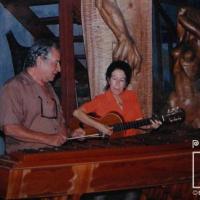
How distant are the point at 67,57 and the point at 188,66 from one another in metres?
1.61

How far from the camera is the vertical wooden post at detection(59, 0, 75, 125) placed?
234 inches

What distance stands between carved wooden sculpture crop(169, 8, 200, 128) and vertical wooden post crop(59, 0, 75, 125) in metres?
1.37

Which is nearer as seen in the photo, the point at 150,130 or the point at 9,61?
the point at 150,130

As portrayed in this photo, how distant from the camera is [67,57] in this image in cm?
600

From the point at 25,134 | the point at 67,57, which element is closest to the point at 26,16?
the point at 67,57

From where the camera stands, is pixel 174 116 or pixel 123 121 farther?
pixel 123 121

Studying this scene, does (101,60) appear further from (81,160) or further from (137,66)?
(81,160)

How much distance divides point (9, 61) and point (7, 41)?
0.70ft

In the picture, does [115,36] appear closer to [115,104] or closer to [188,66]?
[188,66]

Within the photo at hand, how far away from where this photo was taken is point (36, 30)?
573 cm

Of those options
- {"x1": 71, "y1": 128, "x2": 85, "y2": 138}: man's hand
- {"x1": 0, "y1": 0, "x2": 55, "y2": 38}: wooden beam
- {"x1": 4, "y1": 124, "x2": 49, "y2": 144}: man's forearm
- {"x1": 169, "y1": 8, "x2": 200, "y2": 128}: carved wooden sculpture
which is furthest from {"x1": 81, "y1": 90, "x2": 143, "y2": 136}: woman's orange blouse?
{"x1": 169, "y1": 8, "x2": 200, "y2": 128}: carved wooden sculpture

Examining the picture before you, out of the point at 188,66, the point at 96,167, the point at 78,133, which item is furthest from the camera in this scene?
the point at 188,66

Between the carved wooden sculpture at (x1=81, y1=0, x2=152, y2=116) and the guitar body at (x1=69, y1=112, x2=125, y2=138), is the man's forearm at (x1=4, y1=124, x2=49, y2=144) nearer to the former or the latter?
the guitar body at (x1=69, y1=112, x2=125, y2=138)

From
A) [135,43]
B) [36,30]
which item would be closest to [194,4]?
[135,43]
